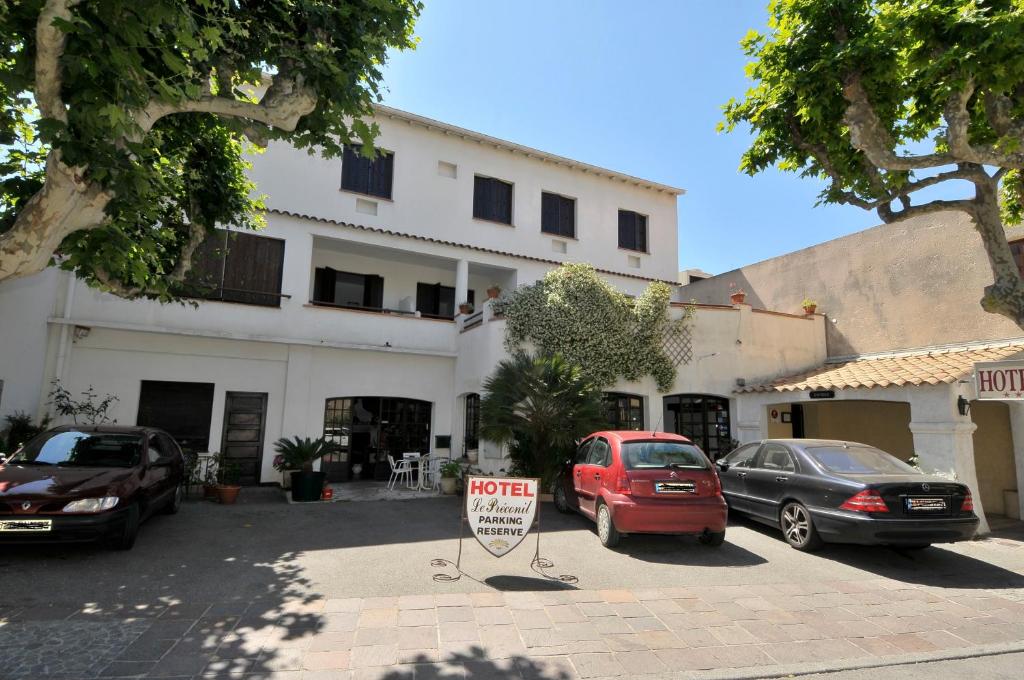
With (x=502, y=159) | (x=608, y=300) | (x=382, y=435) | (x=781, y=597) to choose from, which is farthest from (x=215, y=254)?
(x=781, y=597)

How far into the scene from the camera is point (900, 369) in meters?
10.8

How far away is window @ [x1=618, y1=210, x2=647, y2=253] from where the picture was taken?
1855cm

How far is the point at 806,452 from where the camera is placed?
7887 millimetres

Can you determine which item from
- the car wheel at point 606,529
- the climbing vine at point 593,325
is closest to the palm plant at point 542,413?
the climbing vine at point 593,325

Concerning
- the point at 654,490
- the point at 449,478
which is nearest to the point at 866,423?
the point at 654,490

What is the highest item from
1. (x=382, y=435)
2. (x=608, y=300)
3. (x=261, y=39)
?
(x=261, y=39)

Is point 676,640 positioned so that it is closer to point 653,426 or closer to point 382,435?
point 653,426

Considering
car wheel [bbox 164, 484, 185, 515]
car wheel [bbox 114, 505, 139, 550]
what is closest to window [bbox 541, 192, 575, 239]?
car wheel [bbox 164, 484, 185, 515]

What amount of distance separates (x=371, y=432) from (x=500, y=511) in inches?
364

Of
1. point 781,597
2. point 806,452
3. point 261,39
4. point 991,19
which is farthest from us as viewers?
point 806,452

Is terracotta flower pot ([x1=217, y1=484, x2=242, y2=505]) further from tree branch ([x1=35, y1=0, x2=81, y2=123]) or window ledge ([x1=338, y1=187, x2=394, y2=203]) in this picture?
window ledge ([x1=338, y1=187, x2=394, y2=203])

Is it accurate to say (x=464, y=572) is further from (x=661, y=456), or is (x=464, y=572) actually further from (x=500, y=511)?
(x=661, y=456)

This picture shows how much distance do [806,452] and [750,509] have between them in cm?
146

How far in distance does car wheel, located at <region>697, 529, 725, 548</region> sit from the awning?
510cm
